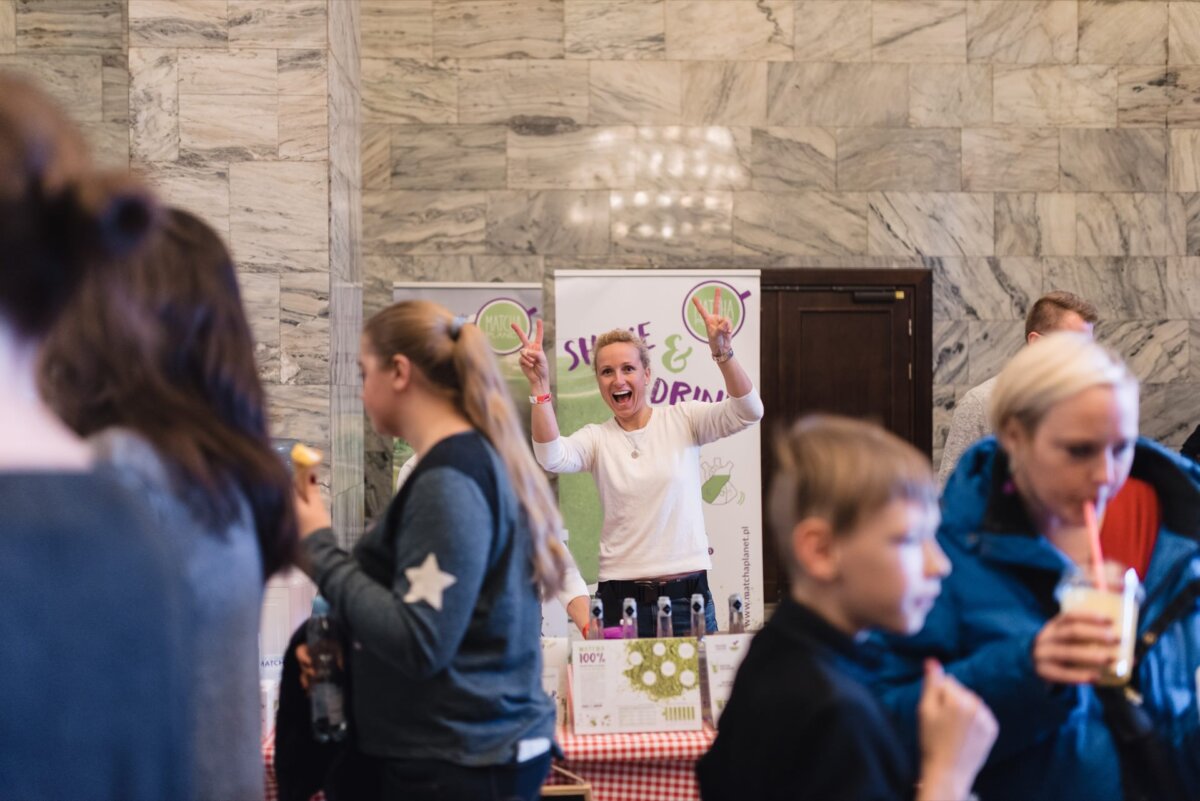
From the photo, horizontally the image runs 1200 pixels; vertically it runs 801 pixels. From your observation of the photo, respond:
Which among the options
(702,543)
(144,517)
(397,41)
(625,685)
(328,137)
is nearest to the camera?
(144,517)

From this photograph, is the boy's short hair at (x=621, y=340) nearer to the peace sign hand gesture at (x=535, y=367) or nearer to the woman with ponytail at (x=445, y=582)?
the peace sign hand gesture at (x=535, y=367)

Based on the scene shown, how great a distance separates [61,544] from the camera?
2.67 ft

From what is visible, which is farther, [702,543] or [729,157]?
[729,157]

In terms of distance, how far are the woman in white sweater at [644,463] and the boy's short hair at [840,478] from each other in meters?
2.18

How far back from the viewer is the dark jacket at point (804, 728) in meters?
1.26

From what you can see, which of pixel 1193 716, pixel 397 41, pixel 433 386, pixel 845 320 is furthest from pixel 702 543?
pixel 397 41

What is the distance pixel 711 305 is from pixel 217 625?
5703 millimetres

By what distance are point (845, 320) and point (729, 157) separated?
47.7 inches

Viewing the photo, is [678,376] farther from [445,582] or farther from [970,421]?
[445,582]

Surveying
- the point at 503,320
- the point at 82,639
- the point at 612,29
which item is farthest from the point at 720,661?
the point at 612,29

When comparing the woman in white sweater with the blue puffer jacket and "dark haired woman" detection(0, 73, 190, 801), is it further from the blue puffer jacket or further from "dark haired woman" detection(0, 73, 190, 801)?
"dark haired woman" detection(0, 73, 190, 801)

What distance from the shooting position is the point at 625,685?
3.01 m

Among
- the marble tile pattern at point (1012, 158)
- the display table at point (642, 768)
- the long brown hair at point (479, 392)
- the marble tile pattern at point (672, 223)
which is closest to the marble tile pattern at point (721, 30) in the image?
the marble tile pattern at point (672, 223)

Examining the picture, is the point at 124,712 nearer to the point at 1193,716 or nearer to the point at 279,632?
the point at 1193,716
